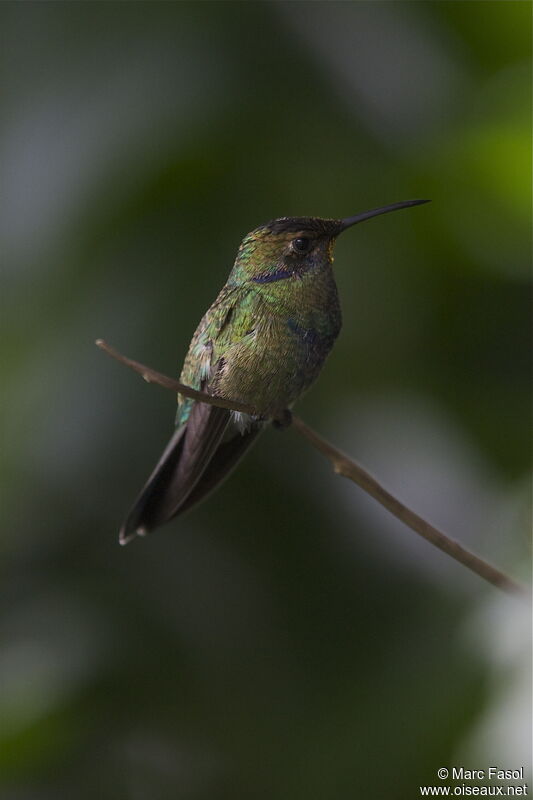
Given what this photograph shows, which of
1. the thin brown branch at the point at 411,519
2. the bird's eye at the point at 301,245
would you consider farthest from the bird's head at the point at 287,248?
the thin brown branch at the point at 411,519

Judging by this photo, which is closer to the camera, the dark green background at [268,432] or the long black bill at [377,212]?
the long black bill at [377,212]

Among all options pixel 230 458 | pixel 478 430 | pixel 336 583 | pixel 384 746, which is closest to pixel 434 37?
pixel 478 430

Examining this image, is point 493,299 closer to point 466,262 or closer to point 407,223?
point 466,262

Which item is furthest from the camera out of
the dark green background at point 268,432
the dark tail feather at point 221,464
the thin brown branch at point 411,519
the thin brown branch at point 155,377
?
the dark green background at point 268,432

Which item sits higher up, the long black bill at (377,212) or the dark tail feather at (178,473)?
the long black bill at (377,212)

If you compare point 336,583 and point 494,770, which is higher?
point 494,770

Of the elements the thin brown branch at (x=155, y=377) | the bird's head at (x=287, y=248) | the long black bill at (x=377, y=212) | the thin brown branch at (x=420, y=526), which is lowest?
the thin brown branch at (x=420, y=526)

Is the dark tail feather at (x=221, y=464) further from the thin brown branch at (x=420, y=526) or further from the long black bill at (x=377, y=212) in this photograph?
the long black bill at (x=377, y=212)
